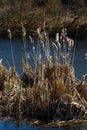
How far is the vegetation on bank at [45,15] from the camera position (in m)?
28.8

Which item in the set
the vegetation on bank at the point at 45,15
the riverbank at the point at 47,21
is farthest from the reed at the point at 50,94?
the vegetation on bank at the point at 45,15

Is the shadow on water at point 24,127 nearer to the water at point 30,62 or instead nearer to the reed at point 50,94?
the water at point 30,62

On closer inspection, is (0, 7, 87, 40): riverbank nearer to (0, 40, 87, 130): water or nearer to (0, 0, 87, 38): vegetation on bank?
(0, 0, 87, 38): vegetation on bank

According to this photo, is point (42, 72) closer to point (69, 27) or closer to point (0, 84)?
point (0, 84)

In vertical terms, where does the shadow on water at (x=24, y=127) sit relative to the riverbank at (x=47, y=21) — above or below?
below

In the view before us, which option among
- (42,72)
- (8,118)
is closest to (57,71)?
(42,72)

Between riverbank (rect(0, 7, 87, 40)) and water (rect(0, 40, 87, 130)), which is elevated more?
riverbank (rect(0, 7, 87, 40))

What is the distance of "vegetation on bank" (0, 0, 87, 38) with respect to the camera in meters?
28.8

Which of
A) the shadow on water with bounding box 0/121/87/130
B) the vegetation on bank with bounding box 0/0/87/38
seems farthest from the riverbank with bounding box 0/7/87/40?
the shadow on water with bounding box 0/121/87/130

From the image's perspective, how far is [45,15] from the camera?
3158 cm

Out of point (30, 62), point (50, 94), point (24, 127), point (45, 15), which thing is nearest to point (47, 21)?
point (45, 15)

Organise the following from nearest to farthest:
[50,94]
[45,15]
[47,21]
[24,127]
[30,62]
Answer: [24,127] < [50,94] < [30,62] < [47,21] < [45,15]

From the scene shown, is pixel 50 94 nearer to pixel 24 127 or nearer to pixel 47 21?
pixel 24 127

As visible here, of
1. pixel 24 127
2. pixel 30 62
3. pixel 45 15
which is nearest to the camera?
pixel 24 127
